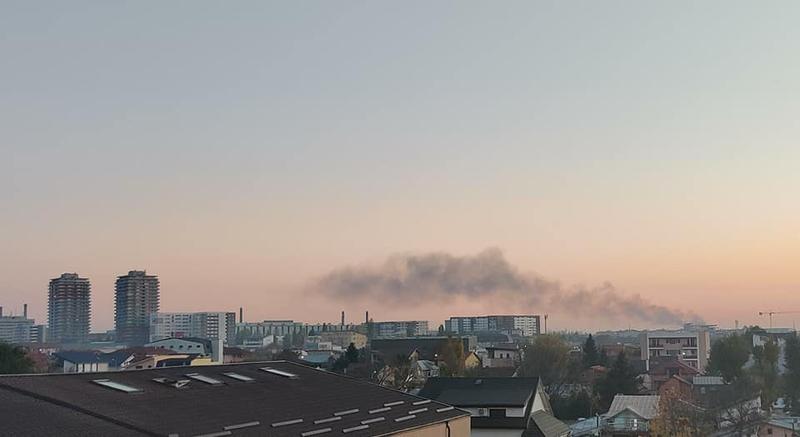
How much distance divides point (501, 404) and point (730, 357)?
96.0ft

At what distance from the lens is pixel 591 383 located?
5791cm

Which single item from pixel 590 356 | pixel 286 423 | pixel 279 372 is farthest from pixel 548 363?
pixel 286 423

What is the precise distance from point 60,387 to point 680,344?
7772cm

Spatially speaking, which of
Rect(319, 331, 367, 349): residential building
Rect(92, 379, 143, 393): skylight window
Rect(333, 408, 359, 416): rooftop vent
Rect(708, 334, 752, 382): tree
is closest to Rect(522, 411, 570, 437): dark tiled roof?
Rect(333, 408, 359, 416): rooftop vent

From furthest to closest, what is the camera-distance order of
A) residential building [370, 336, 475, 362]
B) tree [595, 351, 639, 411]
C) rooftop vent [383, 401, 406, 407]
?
1. residential building [370, 336, 475, 362]
2. tree [595, 351, 639, 411]
3. rooftop vent [383, 401, 406, 407]

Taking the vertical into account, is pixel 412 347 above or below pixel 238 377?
below

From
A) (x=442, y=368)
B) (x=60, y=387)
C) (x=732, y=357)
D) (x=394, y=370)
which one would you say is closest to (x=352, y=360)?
(x=442, y=368)

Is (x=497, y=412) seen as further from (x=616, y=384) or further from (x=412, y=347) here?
(x=412, y=347)

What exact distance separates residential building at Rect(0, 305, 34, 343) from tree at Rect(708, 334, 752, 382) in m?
168

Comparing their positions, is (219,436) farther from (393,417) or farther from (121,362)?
(121,362)

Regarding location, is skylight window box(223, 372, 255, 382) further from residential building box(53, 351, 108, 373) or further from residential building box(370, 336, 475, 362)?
residential building box(53, 351, 108, 373)

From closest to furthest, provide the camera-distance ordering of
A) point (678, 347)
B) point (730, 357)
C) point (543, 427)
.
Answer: point (543, 427), point (730, 357), point (678, 347)

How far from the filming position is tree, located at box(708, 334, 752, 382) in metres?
55.2

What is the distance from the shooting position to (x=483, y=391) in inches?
1384
